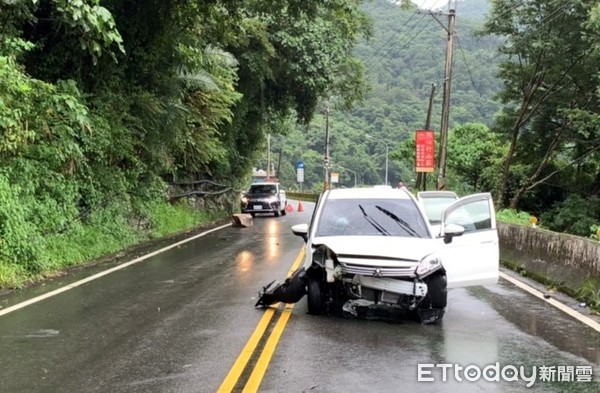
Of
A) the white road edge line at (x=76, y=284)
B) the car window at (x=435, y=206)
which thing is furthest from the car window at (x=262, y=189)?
the car window at (x=435, y=206)

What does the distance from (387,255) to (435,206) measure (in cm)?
921

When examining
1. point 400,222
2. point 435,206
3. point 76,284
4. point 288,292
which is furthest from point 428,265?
point 435,206

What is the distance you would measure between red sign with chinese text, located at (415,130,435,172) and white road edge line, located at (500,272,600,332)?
2302 cm

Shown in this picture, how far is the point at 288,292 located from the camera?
8.34 metres

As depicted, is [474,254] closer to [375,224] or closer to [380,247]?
[375,224]

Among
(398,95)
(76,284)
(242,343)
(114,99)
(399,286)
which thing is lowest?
(76,284)

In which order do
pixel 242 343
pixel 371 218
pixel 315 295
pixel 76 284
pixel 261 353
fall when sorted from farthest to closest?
pixel 76 284, pixel 371 218, pixel 315 295, pixel 242 343, pixel 261 353

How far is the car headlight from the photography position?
24.1 ft

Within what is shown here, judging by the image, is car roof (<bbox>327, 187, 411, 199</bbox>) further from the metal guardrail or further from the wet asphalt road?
the metal guardrail

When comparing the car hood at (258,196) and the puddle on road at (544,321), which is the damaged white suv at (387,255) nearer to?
the puddle on road at (544,321)

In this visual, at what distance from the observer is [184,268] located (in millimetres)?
12570

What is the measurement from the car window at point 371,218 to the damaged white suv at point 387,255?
0.04 feet

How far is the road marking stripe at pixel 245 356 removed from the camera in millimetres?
5316

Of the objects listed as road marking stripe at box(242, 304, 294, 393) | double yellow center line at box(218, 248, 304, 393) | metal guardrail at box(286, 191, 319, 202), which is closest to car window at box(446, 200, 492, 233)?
double yellow center line at box(218, 248, 304, 393)
